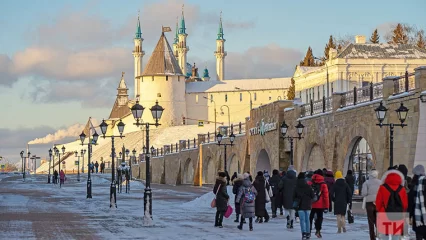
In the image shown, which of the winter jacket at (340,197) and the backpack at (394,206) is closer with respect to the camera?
the backpack at (394,206)

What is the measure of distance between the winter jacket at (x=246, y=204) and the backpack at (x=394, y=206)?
772cm

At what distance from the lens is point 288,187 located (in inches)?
926

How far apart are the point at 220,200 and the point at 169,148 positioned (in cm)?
6527

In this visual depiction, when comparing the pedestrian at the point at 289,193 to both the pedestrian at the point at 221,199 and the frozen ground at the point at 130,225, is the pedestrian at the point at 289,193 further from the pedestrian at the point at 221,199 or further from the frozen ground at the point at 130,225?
the pedestrian at the point at 221,199

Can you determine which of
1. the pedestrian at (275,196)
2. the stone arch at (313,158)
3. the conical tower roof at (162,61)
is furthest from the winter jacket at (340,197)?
the conical tower roof at (162,61)

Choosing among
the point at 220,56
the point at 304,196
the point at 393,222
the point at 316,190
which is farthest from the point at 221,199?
the point at 220,56

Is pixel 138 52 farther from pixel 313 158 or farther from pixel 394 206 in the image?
pixel 394 206

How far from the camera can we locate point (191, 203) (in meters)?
36.6

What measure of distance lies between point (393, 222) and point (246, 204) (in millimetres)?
7824

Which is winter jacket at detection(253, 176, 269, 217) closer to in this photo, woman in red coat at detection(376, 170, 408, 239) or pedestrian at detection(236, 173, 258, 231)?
pedestrian at detection(236, 173, 258, 231)

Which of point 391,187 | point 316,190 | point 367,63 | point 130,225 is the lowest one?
point 130,225

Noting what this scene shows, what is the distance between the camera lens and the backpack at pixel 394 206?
14.7 meters

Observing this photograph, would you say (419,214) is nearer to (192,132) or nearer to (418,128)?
(418,128)

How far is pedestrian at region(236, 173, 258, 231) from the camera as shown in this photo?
22391mm
